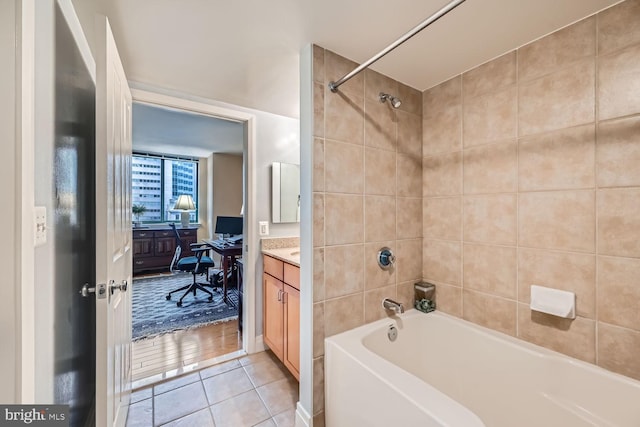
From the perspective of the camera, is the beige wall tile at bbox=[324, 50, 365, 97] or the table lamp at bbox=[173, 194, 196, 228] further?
the table lamp at bbox=[173, 194, 196, 228]

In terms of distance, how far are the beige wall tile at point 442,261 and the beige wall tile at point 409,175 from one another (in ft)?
1.28

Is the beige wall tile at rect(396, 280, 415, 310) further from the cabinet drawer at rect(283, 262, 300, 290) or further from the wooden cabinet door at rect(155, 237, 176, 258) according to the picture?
the wooden cabinet door at rect(155, 237, 176, 258)

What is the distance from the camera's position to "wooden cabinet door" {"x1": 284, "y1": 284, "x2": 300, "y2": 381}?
1.81 meters

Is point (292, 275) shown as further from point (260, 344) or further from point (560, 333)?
point (560, 333)

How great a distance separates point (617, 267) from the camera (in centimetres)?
115

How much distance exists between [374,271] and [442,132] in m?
1.07

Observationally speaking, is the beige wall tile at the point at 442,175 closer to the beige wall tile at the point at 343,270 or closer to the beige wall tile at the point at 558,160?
the beige wall tile at the point at 558,160

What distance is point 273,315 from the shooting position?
84.4 inches

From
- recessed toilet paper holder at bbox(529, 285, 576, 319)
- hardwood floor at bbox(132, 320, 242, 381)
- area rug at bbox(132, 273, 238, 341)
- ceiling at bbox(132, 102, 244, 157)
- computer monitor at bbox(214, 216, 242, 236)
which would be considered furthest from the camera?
computer monitor at bbox(214, 216, 242, 236)

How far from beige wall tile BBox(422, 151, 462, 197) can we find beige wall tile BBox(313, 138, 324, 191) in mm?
902

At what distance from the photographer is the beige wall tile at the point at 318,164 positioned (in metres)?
1.42

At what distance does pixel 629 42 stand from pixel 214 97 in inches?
94.2

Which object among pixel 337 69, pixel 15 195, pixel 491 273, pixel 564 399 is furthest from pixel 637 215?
pixel 15 195

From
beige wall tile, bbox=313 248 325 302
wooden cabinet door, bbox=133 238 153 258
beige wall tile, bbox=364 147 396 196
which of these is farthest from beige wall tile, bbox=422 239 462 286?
wooden cabinet door, bbox=133 238 153 258
